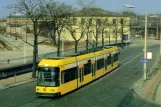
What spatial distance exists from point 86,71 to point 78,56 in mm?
2274

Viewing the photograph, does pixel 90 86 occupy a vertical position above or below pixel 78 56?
below

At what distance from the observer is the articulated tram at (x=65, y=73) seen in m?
24.5

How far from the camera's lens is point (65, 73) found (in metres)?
25.7

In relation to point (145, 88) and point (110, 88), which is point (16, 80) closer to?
point (110, 88)

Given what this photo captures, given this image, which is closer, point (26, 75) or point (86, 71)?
point (86, 71)

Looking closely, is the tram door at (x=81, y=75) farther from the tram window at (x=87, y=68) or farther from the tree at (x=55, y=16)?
the tree at (x=55, y=16)

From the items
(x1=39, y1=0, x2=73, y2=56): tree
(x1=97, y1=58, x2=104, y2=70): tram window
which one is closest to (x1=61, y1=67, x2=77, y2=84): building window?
(x1=97, y1=58, x2=104, y2=70): tram window

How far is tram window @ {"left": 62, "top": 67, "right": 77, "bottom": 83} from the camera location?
25.4 metres

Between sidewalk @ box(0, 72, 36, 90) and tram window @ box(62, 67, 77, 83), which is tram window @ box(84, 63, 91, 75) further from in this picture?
sidewalk @ box(0, 72, 36, 90)

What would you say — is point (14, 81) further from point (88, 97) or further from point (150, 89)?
point (150, 89)

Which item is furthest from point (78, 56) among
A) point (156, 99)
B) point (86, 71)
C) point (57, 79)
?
point (156, 99)

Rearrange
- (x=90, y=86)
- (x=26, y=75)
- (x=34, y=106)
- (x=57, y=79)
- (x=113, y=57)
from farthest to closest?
(x=113, y=57) → (x=26, y=75) → (x=90, y=86) → (x=57, y=79) → (x=34, y=106)

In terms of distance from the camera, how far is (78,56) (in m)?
29.2

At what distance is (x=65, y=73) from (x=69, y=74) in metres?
0.83
